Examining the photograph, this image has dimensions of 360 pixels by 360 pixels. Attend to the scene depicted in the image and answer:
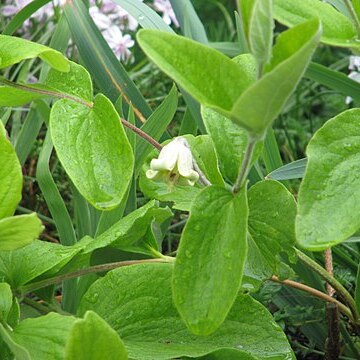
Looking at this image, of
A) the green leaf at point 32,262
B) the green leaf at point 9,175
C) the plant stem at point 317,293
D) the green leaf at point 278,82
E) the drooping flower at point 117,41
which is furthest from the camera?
the drooping flower at point 117,41

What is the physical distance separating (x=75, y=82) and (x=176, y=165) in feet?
0.56

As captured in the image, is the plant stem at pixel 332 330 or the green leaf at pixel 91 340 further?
the plant stem at pixel 332 330

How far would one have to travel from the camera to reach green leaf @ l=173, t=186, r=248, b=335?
0.48 m

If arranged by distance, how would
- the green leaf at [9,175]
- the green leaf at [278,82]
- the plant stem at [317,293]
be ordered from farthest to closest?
the plant stem at [317,293]
the green leaf at [9,175]
the green leaf at [278,82]

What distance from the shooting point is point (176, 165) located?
1.88ft

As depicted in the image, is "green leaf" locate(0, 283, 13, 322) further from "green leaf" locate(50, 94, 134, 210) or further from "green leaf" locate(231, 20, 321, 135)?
"green leaf" locate(231, 20, 321, 135)

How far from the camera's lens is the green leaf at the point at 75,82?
0.69 metres

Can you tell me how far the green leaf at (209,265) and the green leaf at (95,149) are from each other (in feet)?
0.24

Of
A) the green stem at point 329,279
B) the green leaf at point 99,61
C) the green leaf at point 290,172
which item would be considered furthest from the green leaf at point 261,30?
the green leaf at point 99,61

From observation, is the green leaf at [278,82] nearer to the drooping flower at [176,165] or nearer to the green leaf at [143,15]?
the drooping flower at [176,165]

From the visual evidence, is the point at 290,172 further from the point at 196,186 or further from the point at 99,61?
the point at 99,61

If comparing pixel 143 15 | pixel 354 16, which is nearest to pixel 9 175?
pixel 354 16

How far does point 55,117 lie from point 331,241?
247 mm

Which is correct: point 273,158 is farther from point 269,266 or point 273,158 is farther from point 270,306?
point 269,266
